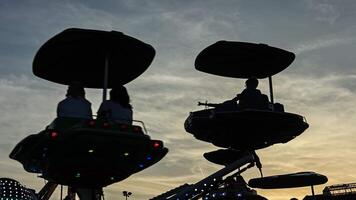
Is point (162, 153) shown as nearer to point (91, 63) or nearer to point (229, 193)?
point (91, 63)

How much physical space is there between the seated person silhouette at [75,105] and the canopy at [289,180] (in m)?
24.5

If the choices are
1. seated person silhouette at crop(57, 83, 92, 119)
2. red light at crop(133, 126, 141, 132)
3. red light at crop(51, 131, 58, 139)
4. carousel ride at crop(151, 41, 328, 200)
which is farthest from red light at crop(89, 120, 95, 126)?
carousel ride at crop(151, 41, 328, 200)

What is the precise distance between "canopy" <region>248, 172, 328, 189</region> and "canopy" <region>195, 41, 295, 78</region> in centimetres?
1401

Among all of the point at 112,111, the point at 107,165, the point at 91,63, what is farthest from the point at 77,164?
the point at 91,63

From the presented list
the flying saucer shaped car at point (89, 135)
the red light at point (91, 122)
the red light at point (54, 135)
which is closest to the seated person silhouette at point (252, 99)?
the flying saucer shaped car at point (89, 135)

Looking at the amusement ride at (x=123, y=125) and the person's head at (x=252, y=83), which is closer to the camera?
the amusement ride at (x=123, y=125)

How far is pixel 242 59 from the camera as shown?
26.4 metres

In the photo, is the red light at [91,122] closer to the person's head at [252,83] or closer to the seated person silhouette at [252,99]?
the seated person silhouette at [252,99]

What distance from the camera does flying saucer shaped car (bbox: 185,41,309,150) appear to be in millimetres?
24266

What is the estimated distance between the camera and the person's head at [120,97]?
17.2 metres

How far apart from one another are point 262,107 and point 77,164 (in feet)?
35.1

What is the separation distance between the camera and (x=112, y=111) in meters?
16.8

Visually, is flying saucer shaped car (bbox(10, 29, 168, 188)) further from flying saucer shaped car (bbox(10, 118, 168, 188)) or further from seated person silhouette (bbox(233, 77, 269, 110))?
seated person silhouette (bbox(233, 77, 269, 110))

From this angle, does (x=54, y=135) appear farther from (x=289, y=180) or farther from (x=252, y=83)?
(x=289, y=180)
